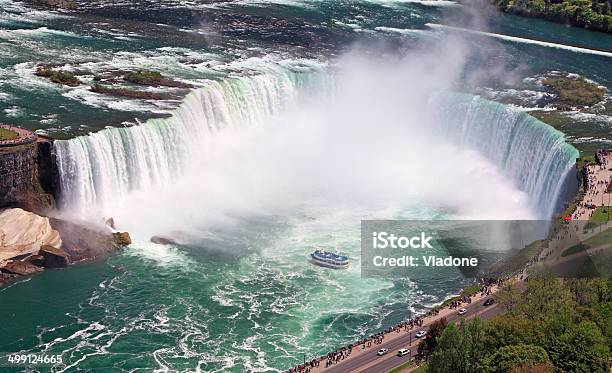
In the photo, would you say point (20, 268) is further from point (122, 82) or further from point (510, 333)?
point (510, 333)

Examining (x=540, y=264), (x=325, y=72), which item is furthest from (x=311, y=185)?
(x=540, y=264)

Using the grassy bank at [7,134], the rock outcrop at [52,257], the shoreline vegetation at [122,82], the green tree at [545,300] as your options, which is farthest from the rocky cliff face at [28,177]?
the green tree at [545,300]

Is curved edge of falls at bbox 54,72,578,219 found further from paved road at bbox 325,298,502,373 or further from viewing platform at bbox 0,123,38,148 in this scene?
paved road at bbox 325,298,502,373

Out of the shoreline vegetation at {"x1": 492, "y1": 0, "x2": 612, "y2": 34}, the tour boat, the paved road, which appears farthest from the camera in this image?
Answer: the shoreline vegetation at {"x1": 492, "y1": 0, "x2": 612, "y2": 34}

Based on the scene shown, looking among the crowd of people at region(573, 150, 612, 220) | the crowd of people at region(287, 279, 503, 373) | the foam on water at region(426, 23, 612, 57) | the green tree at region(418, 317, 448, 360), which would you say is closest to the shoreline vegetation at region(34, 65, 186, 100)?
the crowd of people at region(287, 279, 503, 373)

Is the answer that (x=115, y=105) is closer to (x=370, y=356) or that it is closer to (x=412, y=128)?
(x=412, y=128)
